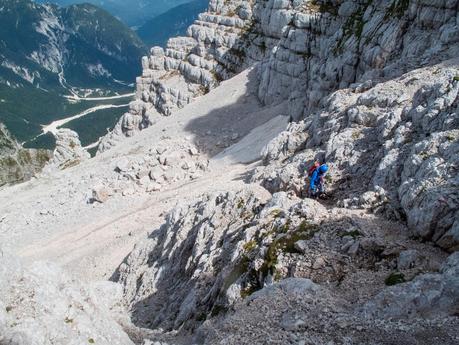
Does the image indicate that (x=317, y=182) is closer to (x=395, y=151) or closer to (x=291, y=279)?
(x=395, y=151)

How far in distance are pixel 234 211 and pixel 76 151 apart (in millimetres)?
99476

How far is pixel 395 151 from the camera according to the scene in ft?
74.9

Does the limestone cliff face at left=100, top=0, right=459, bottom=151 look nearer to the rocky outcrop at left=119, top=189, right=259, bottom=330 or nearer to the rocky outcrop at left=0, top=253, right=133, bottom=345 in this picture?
the rocky outcrop at left=119, top=189, right=259, bottom=330

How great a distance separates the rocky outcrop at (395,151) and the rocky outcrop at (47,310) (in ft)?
40.3

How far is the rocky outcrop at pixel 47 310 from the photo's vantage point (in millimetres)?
13320

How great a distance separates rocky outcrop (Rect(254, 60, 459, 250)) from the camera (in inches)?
678

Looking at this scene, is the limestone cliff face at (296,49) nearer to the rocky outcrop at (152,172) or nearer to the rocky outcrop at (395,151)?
the rocky outcrop at (395,151)

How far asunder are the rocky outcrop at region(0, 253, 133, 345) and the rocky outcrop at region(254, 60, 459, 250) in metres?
12.3

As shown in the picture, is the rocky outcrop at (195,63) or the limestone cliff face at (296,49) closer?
the limestone cliff face at (296,49)

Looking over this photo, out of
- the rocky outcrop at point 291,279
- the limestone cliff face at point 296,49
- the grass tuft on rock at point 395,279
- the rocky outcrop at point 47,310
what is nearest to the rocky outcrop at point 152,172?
the limestone cliff face at point 296,49

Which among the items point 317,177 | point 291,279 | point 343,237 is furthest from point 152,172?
point 291,279

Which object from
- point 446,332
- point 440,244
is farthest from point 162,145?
point 446,332

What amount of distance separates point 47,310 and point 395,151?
17.8 m

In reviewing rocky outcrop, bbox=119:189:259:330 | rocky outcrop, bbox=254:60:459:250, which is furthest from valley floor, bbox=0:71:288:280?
rocky outcrop, bbox=254:60:459:250
